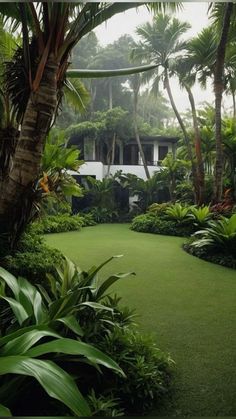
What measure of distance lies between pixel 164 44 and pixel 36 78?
37.2 feet

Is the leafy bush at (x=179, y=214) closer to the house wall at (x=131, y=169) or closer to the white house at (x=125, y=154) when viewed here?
the white house at (x=125, y=154)

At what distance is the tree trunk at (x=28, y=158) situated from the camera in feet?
11.7

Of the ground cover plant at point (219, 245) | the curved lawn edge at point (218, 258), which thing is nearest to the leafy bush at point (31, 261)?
the curved lawn edge at point (218, 258)

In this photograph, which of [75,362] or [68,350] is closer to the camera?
[68,350]

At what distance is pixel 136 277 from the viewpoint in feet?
16.5

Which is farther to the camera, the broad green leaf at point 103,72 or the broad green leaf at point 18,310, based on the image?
the broad green leaf at point 103,72

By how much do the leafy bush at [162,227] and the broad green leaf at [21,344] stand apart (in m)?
8.26

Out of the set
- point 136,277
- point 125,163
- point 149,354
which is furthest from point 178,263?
point 125,163

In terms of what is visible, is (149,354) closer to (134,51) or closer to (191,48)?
(191,48)

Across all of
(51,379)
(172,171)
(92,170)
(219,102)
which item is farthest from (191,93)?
(51,379)

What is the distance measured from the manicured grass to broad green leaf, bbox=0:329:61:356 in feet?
3.02

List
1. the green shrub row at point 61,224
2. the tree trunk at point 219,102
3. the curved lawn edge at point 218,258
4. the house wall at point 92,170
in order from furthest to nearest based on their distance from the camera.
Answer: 1. the house wall at point 92,170
2. the green shrub row at point 61,224
3. the tree trunk at point 219,102
4. the curved lawn edge at point 218,258

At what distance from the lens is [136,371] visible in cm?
222

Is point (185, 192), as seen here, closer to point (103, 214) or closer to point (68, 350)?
point (103, 214)
